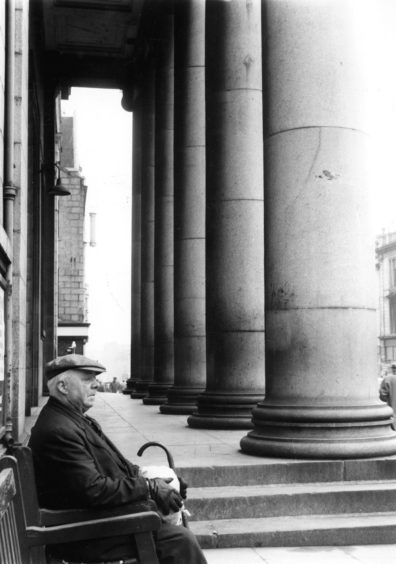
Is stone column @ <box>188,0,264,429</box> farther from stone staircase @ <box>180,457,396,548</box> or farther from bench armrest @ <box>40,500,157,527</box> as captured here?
bench armrest @ <box>40,500,157,527</box>

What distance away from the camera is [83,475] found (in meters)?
4.13

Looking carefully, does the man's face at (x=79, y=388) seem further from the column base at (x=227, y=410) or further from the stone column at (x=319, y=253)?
the column base at (x=227, y=410)

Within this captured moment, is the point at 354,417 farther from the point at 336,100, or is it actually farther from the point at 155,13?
the point at 155,13

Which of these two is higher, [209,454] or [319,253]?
[319,253]

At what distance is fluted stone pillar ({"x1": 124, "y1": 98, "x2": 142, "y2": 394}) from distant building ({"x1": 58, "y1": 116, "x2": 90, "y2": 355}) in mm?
14068

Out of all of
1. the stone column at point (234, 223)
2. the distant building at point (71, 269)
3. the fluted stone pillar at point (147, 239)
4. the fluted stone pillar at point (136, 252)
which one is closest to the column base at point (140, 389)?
the fluted stone pillar at point (147, 239)

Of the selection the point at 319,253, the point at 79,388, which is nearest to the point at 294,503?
the point at 319,253

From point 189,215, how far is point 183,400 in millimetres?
3717

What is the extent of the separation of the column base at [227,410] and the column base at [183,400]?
309 cm

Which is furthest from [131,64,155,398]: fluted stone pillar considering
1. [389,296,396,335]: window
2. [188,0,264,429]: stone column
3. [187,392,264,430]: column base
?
[389,296,396,335]: window

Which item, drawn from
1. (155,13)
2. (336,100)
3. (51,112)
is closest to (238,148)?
(336,100)

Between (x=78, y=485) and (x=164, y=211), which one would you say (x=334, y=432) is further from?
(x=164, y=211)

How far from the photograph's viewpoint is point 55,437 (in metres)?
4.22

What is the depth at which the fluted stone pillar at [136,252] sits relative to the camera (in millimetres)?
27531
